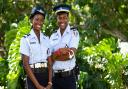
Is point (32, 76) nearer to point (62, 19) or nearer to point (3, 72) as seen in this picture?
point (62, 19)

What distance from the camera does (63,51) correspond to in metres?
5.11

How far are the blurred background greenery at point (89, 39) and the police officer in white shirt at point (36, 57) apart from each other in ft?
9.76

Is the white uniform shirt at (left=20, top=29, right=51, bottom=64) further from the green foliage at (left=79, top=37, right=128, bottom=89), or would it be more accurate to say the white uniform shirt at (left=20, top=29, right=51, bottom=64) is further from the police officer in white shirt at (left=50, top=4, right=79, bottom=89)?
the green foliage at (left=79, top=37, right=128, bottom=89)

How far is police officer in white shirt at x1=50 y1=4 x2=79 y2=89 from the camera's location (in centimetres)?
515

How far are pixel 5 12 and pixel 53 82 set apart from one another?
27.2 ft

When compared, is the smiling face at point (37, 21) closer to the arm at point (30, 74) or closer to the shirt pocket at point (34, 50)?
the shirt pocket at point (34, 50)

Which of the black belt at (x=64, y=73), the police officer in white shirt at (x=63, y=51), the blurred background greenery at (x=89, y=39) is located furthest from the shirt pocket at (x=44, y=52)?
the blurred background greenery at (x=89, y=39)

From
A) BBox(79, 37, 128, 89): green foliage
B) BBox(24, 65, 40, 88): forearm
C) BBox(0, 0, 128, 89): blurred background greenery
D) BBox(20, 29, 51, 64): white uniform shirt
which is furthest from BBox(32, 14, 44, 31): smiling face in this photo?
BBox(79, 37, 128, 89): green foliage

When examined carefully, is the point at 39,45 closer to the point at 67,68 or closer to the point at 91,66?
the point at 67,68

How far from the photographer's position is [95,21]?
38.0ft

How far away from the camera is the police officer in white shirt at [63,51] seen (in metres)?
5.15

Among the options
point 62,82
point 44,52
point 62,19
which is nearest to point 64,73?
point 62,82

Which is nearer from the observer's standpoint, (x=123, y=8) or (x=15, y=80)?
(x=15, y=80)

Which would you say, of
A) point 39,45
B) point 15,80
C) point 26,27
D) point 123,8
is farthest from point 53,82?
point 123,8
